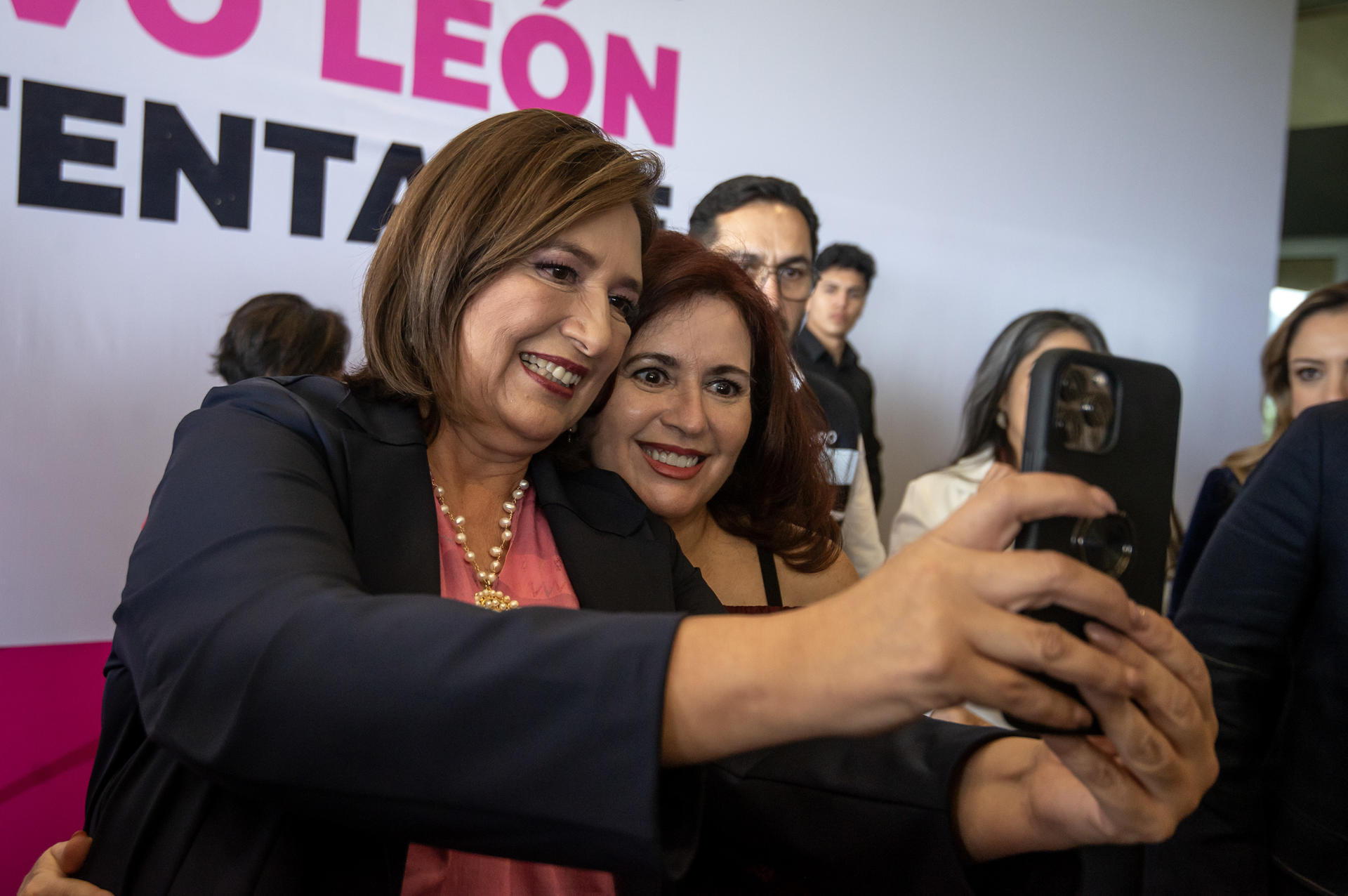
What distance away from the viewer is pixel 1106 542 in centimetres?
63

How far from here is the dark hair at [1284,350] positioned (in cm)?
254

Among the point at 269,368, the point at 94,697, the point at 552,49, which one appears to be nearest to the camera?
the point at 269,368

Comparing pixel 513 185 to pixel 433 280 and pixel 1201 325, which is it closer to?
pixel 433 280

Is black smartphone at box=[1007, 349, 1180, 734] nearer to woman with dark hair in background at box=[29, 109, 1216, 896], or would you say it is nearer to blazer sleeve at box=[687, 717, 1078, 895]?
woman with dark hair in background at box=[29, 109, 1216, 896]

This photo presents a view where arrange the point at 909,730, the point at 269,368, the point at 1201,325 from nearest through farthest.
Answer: the point at 909,730 → the point at 269,368 → the point at 1201,325

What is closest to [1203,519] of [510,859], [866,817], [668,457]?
[668,457]

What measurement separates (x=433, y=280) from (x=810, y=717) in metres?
0.74

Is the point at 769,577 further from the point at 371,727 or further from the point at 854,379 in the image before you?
the point at 854,379

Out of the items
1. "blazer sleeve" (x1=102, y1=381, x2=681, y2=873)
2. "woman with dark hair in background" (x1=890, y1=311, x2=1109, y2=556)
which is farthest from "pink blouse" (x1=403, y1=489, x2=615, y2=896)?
"woman with dark hair in background" (x1=890, y1=311, x2=1109, y2=556)

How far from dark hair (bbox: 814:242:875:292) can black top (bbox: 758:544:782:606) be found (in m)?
1.89

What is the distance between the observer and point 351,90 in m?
2.67

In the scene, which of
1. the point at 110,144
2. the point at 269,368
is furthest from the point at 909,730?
the point at 110,144

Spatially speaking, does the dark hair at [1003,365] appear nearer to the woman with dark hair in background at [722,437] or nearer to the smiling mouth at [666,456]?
the woman with dark hair in background at [722,437]

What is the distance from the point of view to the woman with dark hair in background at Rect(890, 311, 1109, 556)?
262cm
